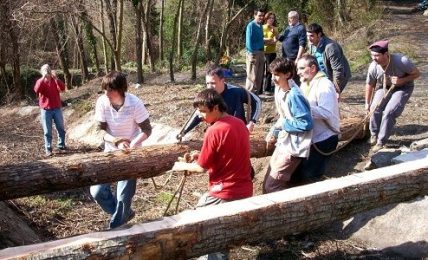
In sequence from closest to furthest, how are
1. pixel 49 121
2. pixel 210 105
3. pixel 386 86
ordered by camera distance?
pixel 210 105, pixel 386 86, pixel 49 121

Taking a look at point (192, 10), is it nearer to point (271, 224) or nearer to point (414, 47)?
point (414, 47)

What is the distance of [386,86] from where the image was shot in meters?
6.40

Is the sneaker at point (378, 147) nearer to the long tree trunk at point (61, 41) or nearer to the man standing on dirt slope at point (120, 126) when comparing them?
the man standing on dirt slope at point (120, 126)

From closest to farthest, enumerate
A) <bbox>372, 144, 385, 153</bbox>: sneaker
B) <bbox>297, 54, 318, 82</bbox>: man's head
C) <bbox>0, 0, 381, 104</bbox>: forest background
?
<bbox>297, 54, 318, 82</bbox>: man's head → <bbox>372, 144, 385, 153</bbox>: sneaker → <bbox>0, 0, 381, 104</bbox>: forest background

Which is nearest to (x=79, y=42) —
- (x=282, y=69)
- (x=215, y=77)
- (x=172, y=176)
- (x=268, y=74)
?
(x=268, y=74)

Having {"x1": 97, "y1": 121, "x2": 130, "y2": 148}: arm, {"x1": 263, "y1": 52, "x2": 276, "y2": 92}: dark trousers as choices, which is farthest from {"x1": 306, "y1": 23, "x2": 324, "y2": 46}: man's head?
{"x1": 263, "y1": 52, "x2": 276, "y2": 92}: dark trousers

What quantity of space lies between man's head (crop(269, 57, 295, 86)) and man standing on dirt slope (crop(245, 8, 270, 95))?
5128mm

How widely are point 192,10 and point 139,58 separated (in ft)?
39.4

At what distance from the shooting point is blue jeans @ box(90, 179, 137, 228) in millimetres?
5059

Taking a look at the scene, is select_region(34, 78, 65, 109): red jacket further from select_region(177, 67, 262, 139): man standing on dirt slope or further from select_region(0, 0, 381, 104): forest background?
Result: select_region(177, 67, 262, 139): man standing on dirt slope

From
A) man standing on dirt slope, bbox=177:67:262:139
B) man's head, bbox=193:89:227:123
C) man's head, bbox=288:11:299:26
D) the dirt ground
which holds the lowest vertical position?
the dirt ground

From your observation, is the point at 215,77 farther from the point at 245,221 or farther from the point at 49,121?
the point at 49,121

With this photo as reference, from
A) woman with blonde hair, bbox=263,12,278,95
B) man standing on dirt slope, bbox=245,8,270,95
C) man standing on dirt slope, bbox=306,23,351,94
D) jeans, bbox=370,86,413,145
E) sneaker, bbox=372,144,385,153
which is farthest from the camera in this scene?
woman with blonde hair, bbox=263,12,278,95

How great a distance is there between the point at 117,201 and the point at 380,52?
347cm
